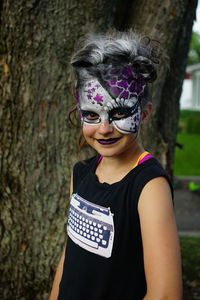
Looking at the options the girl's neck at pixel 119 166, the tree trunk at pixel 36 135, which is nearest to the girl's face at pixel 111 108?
the girl's neck at pixel 119 166

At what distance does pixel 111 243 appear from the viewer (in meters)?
1.67

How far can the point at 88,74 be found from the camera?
5.86ft

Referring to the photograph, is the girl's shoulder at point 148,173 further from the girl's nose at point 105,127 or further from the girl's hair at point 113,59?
the girl's hair at point 113,59

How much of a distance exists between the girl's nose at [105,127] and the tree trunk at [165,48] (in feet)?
4.67

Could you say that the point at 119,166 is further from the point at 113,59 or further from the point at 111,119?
the point at 113,59

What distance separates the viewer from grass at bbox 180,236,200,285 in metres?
4.20

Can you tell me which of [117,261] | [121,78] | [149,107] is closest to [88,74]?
[121,78]

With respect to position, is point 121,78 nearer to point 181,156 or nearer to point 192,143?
point 181,156

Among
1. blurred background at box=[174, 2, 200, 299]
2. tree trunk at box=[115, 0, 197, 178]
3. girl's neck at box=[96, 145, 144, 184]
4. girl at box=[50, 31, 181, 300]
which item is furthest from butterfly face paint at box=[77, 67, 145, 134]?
blurred background at box=[174, 2, 200, 299]

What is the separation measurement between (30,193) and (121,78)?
64.7 inches

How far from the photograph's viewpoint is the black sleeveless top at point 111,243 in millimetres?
1630

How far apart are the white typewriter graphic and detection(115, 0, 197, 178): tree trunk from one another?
1482 mm

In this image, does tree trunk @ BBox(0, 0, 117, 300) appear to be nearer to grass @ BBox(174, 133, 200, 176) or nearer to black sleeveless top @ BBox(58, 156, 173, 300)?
black sleeveless top @ BBox(58, 156, 173, 300)

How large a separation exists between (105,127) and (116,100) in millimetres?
139
